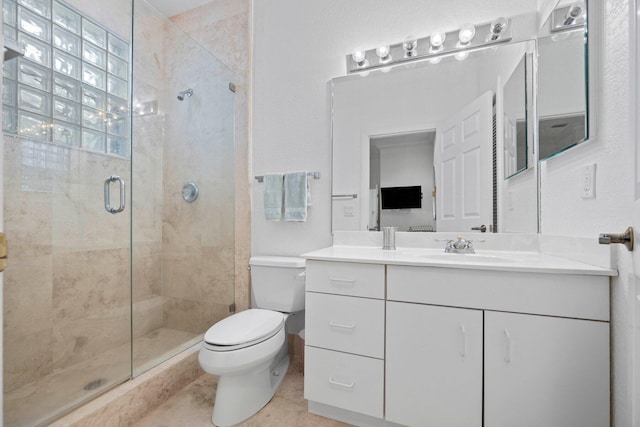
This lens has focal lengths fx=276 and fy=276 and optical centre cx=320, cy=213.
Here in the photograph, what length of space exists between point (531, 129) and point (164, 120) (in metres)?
2.40

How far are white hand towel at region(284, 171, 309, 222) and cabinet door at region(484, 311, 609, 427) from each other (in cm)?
117

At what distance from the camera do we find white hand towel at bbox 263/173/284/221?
1.90 m

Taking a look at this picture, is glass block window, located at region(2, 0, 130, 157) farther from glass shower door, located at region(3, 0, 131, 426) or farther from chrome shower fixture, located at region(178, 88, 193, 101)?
chrome shower fixture, located at region(178, 88, 193, 101)

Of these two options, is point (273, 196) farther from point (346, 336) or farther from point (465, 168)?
point (465, 168)

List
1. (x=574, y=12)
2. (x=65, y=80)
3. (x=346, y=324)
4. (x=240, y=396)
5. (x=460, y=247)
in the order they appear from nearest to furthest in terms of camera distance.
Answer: (x=574, y=12), (x=346, y=324), (x=240, y=396), (x=460, y=247), (x=65, y=80)

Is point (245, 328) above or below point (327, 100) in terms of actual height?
below

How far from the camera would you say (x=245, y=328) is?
4.50 ft

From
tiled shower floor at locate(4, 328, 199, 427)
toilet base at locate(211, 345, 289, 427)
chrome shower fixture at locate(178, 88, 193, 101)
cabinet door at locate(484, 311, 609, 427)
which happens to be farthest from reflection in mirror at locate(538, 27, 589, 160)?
tiled shower floor at locate(4, 328, 199, 427)

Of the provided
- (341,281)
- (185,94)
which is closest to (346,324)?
(341,281)

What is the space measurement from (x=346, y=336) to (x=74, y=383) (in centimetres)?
141

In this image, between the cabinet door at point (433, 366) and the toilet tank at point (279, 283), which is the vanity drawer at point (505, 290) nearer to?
the cabinet door at point (433, 366)

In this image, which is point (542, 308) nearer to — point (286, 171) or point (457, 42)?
point (457, 42)

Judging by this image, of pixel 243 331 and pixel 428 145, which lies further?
pixel 428 145

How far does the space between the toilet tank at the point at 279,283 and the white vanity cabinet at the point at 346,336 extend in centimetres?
39
